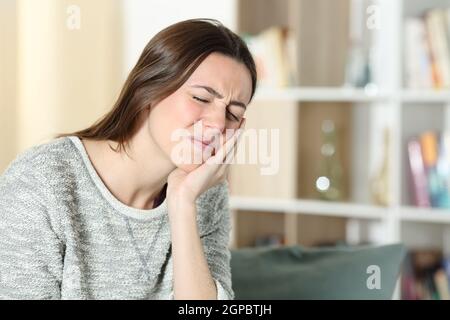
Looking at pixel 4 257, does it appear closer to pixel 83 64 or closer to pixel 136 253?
pixel 136 253

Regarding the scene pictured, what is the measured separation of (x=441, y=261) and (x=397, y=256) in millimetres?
994

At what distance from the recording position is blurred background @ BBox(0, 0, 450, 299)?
213cm

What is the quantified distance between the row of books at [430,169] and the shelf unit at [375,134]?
0.03m

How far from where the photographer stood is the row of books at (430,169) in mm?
2121

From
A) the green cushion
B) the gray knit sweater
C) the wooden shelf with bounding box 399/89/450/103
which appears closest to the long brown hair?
the gray knit sweater

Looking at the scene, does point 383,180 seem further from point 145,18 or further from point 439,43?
point 145,18

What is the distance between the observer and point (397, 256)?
1.28 m

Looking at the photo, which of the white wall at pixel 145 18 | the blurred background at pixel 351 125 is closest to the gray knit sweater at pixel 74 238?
the white wall at pixel 145 18

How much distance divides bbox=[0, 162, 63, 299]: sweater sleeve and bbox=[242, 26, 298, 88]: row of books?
146 centimetres

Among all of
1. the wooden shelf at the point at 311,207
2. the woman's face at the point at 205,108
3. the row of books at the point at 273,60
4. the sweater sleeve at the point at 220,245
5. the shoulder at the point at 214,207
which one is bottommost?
the wooden shelf at the point at 311,207

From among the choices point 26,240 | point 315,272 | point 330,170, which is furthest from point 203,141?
point 330,170

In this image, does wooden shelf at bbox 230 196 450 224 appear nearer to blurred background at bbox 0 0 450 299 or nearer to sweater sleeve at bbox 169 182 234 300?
blurred background at bbox 0 0 450 299

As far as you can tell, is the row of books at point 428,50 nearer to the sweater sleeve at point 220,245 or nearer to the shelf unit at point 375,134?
the shelf unit at point 375,134

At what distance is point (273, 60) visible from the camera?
234 cm
